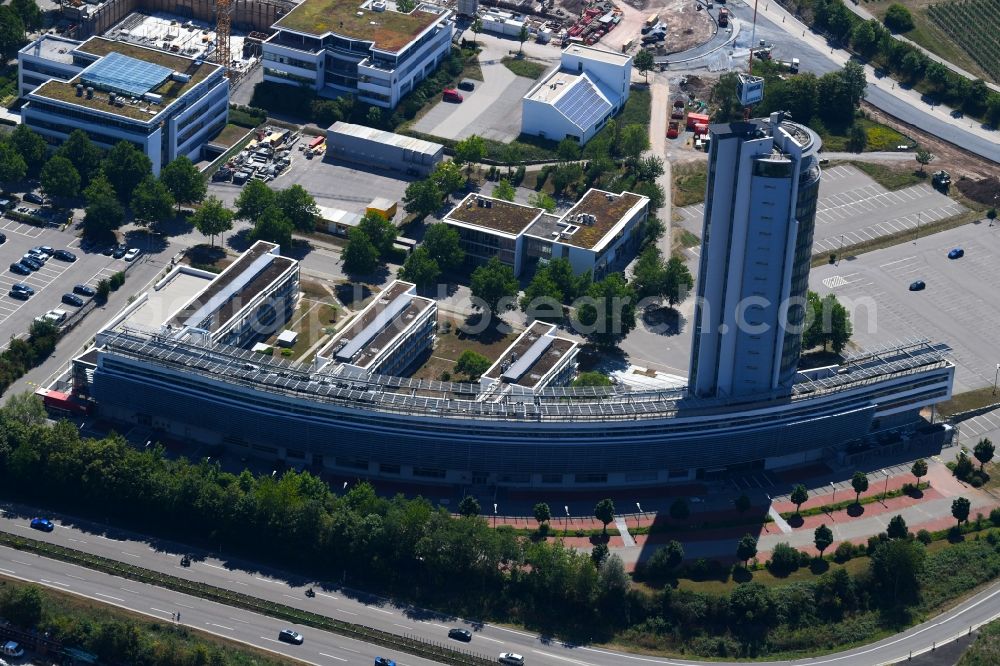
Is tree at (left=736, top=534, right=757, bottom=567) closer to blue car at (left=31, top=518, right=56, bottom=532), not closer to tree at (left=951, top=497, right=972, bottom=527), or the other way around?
tree at (left=951, top=497, right=972, bottom=527)

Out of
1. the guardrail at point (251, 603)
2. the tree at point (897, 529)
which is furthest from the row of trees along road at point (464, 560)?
the guardrail at point (251, 603)

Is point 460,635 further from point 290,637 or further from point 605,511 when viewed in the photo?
point 605,511

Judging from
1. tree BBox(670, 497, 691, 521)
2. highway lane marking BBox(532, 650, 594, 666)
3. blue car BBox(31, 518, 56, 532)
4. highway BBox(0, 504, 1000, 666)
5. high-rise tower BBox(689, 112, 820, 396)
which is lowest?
highway lane marking BBox(532, 650, 594, 666)

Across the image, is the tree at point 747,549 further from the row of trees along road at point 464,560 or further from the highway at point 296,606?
the highway at point 296,606

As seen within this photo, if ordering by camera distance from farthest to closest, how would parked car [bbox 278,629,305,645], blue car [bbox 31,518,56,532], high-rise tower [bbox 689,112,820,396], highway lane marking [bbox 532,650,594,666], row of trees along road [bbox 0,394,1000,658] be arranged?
blue car [bbox 31,518,56,532] < high-rise tower [bbox 689,112,820,396] < row of trees along road [bbox 0,394,1000,658] < parked car [bbox 278,629,305,645] < highway lane marking [bbox 532,650,594,666]

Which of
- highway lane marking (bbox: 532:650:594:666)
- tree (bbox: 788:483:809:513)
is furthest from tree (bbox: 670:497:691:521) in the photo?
highway lane marking (bbox: 532:650:594:666)

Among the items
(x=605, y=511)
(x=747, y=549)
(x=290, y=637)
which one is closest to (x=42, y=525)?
(x=290, y=637)
